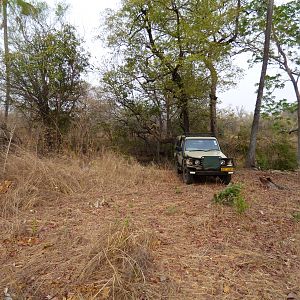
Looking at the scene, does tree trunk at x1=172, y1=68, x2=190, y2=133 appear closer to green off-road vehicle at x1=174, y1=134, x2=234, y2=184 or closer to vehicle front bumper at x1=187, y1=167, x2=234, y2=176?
green off-road vehicle at x1=174, y1=134, x2=234, y2=184

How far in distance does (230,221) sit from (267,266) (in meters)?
1.71

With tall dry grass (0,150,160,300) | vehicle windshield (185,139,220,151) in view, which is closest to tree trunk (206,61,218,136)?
vehicle windshield (185,139,220,151)

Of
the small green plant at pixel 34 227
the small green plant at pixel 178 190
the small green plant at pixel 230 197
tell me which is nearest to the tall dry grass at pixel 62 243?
the small green plant at pixel 34 227

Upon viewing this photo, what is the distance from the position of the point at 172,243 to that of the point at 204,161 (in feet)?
15.9

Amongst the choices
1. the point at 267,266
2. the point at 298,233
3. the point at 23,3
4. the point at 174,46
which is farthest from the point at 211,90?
the point at 267,266

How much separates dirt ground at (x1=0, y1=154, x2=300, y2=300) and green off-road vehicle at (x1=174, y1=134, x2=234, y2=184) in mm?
1308

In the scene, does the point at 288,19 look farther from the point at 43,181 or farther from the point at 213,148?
the point at 43,181

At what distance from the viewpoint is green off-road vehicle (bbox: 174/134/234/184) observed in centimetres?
935

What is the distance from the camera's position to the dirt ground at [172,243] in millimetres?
3578

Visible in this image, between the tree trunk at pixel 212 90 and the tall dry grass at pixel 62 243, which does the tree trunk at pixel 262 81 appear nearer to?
Result: the tree trunk at pixel 212 90

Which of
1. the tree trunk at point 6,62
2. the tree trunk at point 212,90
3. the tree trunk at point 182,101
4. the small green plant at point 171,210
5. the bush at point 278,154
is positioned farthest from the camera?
the bush at point 278,154

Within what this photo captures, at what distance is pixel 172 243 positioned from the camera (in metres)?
4.81

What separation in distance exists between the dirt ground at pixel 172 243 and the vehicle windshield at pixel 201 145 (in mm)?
2635

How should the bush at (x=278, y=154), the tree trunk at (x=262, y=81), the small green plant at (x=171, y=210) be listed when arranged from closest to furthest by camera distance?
the small green plant at (x=171, y=210), the tree trunk at (x=262, y=81), the bush at (x=278, y=154)
